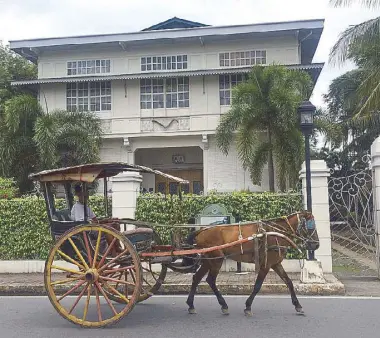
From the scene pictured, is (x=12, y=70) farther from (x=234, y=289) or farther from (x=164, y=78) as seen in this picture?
(x=234, y=289)

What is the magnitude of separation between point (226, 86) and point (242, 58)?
1.53 m

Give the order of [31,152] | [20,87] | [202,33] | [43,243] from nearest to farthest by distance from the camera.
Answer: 1. [43,243]
2. [31,152]
3. [202,33]
4. [20,87]

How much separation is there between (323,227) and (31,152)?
43.0 feet

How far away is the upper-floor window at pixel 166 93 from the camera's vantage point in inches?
856

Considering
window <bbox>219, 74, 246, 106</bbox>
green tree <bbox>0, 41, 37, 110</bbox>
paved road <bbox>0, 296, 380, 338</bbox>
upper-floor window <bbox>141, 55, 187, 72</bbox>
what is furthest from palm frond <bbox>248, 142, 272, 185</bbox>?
green tree <bbox>0, 41, 37, 110</bbox>

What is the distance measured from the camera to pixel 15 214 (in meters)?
12.0

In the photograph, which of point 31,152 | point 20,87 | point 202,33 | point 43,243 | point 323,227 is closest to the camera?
point 323,227

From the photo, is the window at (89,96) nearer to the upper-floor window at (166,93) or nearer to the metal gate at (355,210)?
the upper-floor window at (166,93)

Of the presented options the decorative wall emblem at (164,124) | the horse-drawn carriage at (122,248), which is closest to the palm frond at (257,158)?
the decorative wall emblem at (164,124)

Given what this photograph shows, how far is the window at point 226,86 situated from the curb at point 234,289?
43.2 feet

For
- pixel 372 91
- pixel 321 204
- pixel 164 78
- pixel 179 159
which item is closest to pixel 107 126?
pixel 164 78

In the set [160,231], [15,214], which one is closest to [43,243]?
[15,214]

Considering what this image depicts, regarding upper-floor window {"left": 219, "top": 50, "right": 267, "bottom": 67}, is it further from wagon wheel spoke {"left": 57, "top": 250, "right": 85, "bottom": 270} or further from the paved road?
wagon wheel spoke {"left": 57, "top": 250, "right": 85, "bottom": 270}

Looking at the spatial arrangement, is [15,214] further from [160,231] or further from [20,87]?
[20,87]
